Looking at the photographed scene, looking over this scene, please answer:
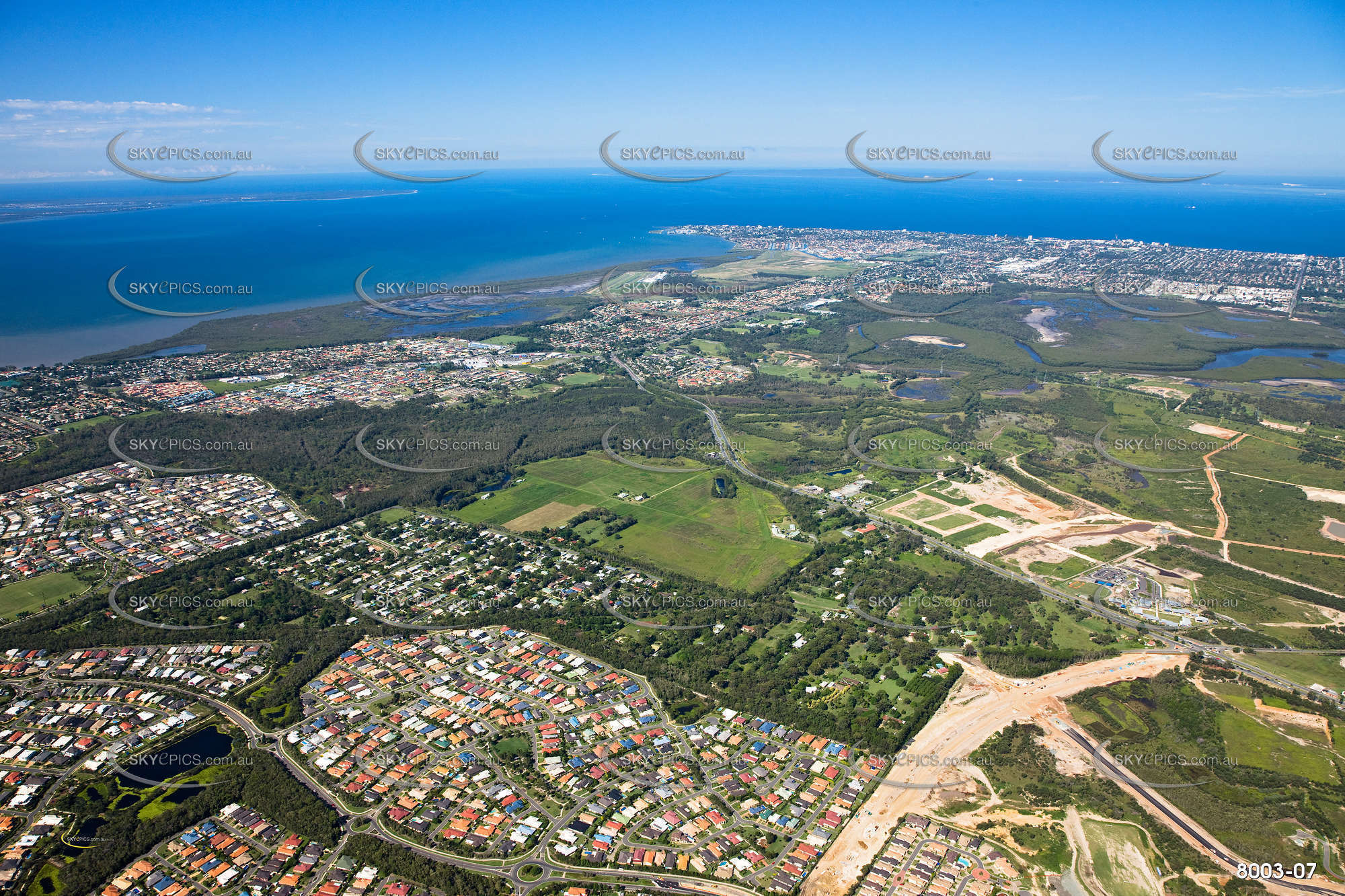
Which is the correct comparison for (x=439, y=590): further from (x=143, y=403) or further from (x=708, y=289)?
(x=708, y=289)

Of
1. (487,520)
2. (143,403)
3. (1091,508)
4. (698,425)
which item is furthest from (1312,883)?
(143,403)

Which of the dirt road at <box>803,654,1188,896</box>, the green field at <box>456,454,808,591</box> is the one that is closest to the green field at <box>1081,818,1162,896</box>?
the dirt road at <box>803,654,1188,896</box>

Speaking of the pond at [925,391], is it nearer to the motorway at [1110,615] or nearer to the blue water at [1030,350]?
the blue water at [1030,350]

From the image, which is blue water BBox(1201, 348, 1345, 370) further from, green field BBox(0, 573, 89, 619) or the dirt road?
green field BBox(0, 573, 89, 619)

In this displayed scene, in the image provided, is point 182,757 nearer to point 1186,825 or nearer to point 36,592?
point 36,592

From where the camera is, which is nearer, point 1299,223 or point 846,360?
point 846,360

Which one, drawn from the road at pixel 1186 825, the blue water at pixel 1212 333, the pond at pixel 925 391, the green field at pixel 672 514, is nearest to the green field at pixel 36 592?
the green field at pixel 672 514
